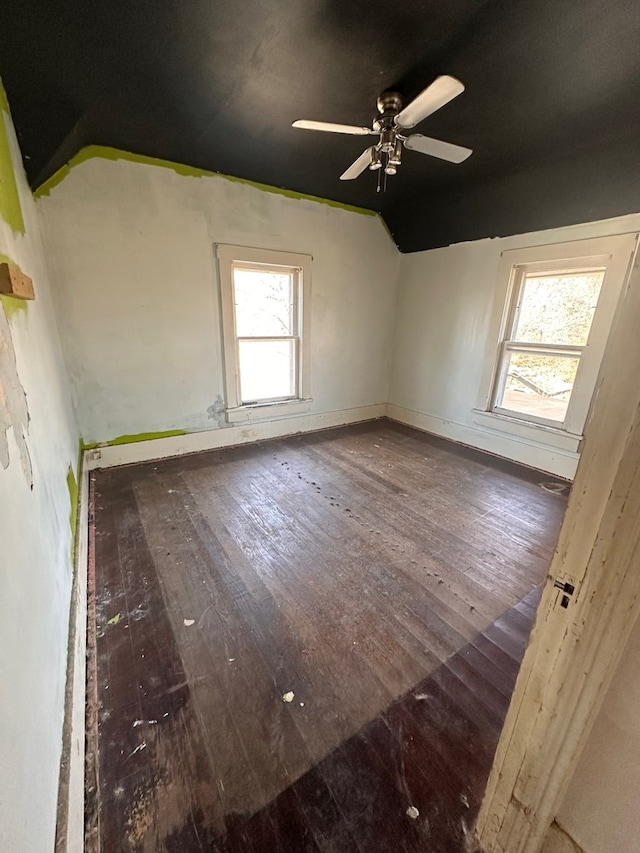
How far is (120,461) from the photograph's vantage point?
10.00 ft

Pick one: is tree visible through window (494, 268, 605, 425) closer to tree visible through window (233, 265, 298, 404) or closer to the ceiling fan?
the ceiling fan

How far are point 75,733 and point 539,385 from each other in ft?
12.8

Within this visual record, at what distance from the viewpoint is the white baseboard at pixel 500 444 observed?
306 cm

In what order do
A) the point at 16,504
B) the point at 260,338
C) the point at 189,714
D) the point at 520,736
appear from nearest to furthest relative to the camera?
the point at 520,736
the point at 16,504
the point at 189,714
the point at 260,338

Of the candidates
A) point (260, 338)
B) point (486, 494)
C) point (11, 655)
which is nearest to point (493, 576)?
point (486, 494)

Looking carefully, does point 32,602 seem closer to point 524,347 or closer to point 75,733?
point 75,733

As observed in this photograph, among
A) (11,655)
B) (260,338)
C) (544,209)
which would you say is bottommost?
(11,655)

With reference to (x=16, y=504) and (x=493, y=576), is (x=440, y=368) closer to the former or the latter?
(x=493, y=576)

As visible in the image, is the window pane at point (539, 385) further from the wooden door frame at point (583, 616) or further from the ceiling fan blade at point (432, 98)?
the wooden door frame at point (583, 616)

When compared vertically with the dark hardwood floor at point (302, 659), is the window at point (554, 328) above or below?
above

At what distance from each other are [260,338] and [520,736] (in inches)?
133

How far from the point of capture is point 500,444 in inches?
137

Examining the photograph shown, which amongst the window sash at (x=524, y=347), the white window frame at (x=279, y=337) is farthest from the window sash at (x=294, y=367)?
the window sash at (x=524, y=347)

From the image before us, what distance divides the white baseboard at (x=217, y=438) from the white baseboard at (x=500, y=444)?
702mm
